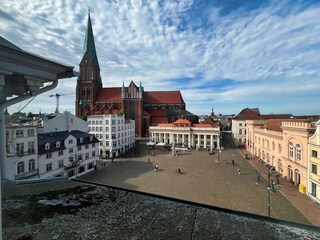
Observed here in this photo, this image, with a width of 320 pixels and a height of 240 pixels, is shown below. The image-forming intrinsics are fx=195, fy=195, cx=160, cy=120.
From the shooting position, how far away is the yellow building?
1808 centimetres

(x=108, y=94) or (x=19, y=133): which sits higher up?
(x=108, y=94)

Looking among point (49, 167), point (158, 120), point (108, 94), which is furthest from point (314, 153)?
point (108, 94)

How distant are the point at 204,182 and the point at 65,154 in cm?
1732

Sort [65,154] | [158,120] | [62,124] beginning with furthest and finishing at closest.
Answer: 1. [158,120]
2. [62,124]
3. [65,154]

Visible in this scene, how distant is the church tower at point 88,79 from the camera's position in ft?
209

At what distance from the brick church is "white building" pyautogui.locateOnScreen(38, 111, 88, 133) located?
2868cm

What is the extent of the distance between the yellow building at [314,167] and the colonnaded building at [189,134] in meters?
27.2

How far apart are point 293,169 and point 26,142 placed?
1158 inches

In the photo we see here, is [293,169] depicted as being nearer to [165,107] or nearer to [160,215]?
[160,215]

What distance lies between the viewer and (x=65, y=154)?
24578 millimetres

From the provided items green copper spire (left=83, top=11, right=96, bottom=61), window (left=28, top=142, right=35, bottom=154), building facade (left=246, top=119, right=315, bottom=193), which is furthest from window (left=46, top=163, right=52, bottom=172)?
green copper spire (left=83, top=11, right=96, bottom=61)

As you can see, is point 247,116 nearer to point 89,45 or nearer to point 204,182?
point 204,182

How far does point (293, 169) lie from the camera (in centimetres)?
2291

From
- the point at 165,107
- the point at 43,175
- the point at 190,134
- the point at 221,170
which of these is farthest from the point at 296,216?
the point at 165,107
